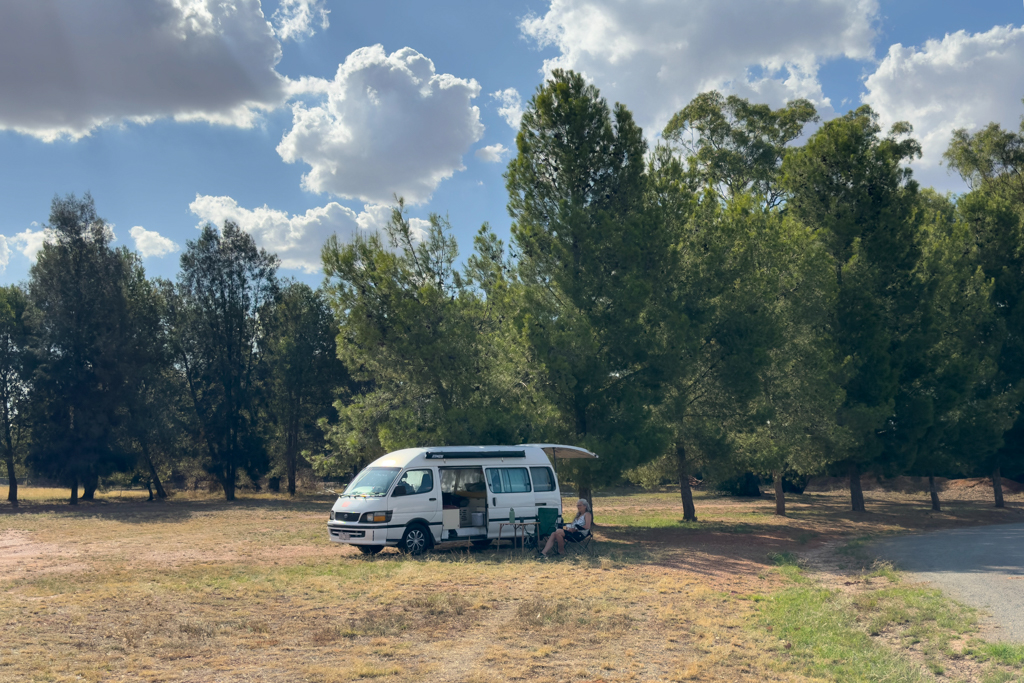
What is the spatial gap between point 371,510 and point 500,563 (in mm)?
2936

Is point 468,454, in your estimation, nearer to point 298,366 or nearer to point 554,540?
point 554,540

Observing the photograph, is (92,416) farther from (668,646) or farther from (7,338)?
(668,646)

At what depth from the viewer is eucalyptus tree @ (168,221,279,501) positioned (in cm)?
4353

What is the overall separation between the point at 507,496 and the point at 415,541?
2.30m

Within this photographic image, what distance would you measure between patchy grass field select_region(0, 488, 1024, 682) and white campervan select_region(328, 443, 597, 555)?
522 millimetres

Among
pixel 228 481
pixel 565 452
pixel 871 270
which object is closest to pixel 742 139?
pixel 871 270

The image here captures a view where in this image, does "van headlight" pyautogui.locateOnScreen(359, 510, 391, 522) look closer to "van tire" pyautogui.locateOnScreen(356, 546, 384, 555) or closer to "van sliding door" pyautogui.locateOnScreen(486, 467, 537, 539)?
"van tire" pyautogui.locateOnScreen(356, 546, 384, 555)

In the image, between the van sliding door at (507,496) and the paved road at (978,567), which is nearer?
the paved road at (978,567)

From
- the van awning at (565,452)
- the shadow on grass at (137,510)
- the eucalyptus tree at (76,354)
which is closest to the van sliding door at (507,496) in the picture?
the van awning at (565,452)

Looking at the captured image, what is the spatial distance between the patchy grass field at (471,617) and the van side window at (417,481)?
1.38 meters

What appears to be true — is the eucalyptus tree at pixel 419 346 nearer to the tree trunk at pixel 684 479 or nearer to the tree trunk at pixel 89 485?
the tree trunk at pixel 684 479

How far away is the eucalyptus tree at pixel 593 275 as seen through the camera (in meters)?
20.3

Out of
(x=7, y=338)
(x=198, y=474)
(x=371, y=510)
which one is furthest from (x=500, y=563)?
(x=198, y=474)

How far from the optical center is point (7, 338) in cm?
3791
